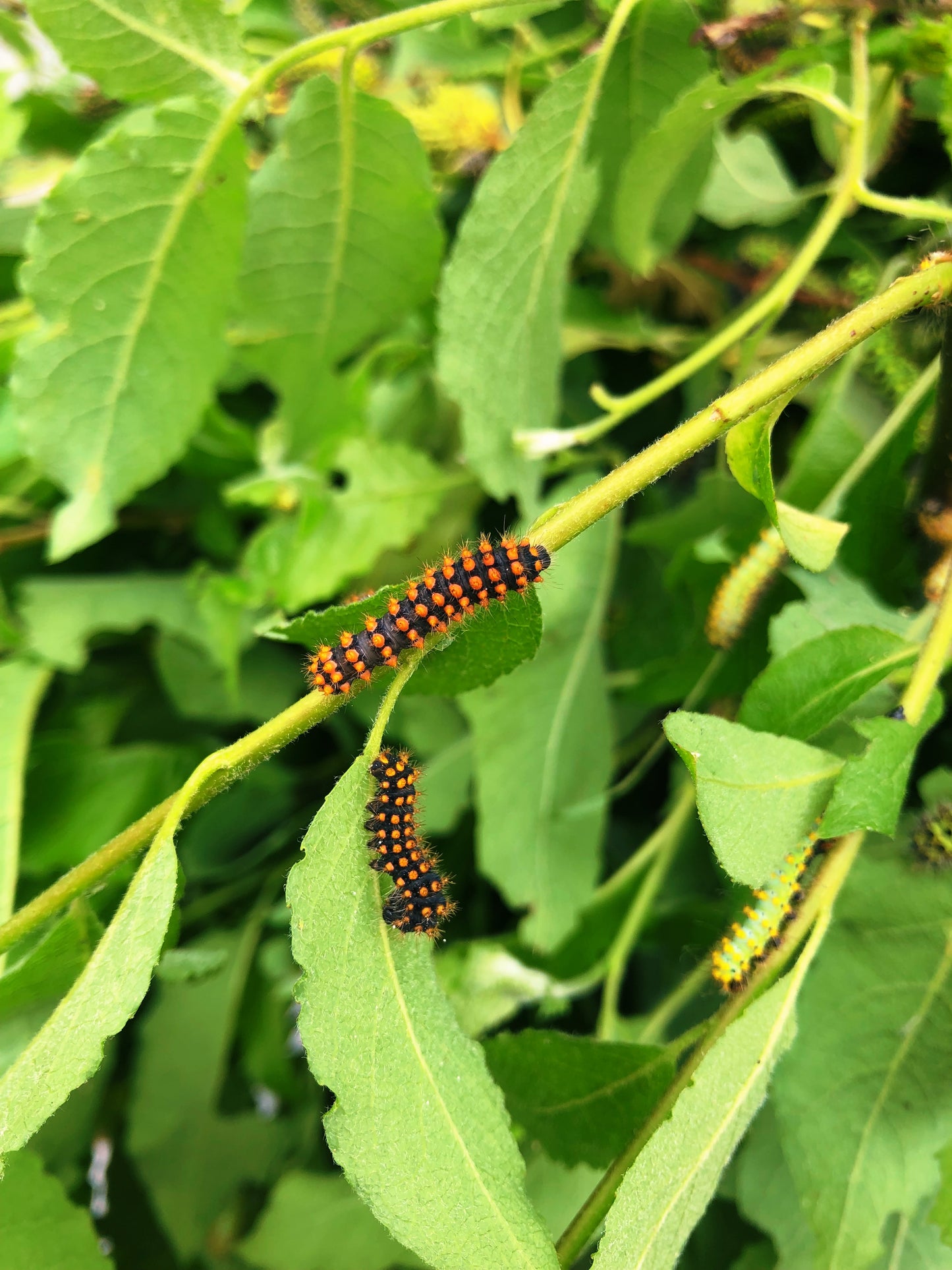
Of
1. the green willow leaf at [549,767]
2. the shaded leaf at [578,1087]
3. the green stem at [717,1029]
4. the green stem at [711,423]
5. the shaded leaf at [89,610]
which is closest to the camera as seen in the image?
the green stem at [711,423]

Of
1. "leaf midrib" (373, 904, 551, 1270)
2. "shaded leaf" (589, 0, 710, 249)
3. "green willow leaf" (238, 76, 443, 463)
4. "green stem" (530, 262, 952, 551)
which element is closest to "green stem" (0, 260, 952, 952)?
"green stem" (530, 262, 952, 551)

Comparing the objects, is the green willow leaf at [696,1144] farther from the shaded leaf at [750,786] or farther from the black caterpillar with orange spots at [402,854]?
the black caterpillar with orange spots at [402,854]

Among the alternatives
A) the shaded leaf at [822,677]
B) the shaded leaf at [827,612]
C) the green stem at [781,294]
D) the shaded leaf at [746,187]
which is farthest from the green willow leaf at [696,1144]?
the shaded leaf at [746,187]

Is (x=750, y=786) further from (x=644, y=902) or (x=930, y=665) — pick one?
(x=644, y=902)

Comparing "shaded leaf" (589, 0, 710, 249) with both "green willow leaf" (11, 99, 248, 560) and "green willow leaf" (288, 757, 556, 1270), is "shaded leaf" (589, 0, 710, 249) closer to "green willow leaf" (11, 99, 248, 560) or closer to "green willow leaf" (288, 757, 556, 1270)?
"green willow leaf" (11, 99, 248, 560)

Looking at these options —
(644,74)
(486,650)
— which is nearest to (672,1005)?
(486,650)

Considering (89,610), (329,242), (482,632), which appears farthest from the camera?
(89,610)
